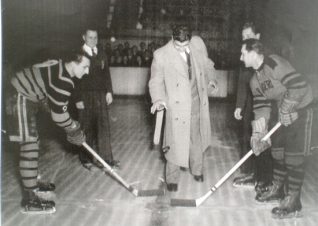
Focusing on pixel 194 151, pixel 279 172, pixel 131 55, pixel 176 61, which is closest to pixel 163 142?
pixel 194 151

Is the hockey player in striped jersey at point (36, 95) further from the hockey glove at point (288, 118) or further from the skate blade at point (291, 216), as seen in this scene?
the skate blade at point (291, 216)

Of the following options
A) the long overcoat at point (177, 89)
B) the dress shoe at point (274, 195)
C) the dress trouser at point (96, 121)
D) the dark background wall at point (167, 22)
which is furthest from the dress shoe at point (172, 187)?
the dark background wall at point (167, 22)

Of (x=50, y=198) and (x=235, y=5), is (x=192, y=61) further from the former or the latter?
(x=235, y=5)

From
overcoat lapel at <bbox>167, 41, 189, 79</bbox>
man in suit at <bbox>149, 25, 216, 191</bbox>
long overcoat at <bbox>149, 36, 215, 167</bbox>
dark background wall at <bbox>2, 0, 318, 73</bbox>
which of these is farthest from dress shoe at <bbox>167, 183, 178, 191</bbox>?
dark background wall at <bbox>2, 0, 318, 73</bbox>

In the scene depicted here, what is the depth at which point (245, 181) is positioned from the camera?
339cm

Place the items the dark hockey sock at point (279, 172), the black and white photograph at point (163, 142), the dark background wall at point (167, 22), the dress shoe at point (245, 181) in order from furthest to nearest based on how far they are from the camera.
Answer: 1. the dark background wall at point (167, 22)
2. the dress shoe at point (245, 181)
3. the dark hockey sock at point (279, 172)
4. the black and white photograph at point (163, 142)

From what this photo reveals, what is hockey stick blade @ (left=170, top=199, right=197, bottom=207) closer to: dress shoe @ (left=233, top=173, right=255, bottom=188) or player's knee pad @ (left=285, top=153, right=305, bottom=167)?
dress shoe @ (left=233, top=173, right=255, bottom=188)

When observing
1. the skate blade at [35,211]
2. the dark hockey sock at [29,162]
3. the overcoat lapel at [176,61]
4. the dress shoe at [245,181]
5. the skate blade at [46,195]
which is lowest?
the dress shoe at [245,181]

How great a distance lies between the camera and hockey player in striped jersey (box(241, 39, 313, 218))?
103 inches

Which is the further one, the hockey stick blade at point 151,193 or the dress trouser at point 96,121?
the dress trouser at point 96,121

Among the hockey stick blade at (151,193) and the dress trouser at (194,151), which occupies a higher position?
the dress trouser at (194,151)

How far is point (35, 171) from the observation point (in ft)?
9.23

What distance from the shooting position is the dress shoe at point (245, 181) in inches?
132

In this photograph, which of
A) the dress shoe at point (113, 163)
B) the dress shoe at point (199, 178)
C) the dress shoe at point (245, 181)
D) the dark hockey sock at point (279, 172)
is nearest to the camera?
the dark hockey sock at point (279, 172)
